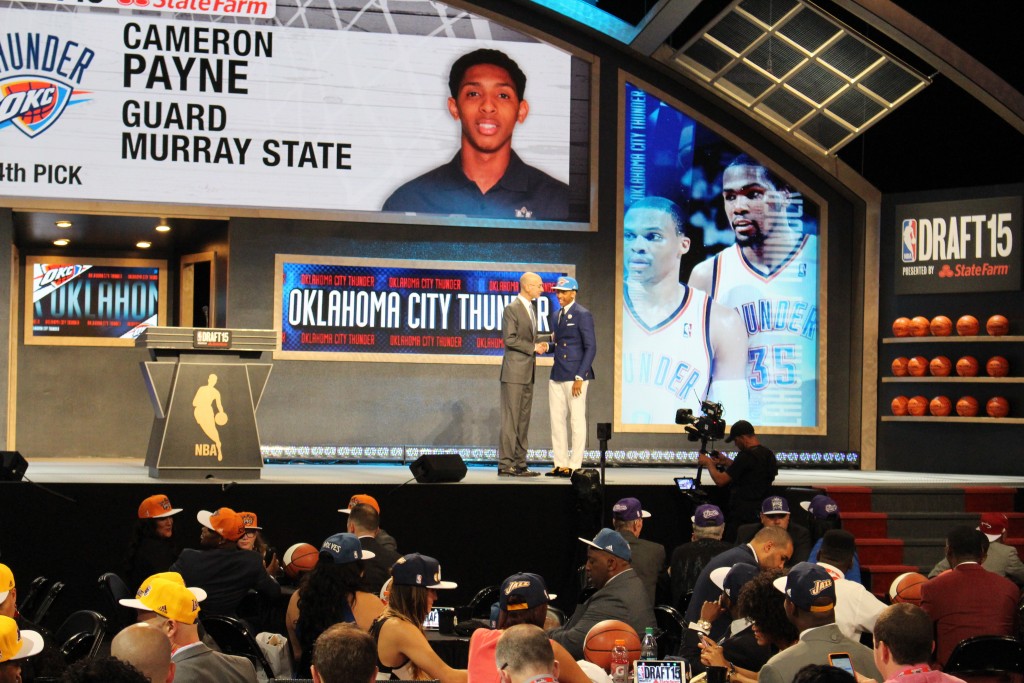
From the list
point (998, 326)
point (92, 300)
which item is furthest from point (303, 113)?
point (998, 326)

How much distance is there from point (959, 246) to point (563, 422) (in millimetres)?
5114

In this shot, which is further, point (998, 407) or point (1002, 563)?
point (998, 407)

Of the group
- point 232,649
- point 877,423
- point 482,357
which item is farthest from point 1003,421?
point 232,649

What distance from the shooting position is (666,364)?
14.4 m

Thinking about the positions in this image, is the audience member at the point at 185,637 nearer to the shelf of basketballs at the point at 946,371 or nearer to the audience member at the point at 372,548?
the audience member at the point at 372,548

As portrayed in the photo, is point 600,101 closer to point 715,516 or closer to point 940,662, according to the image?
point 715,516

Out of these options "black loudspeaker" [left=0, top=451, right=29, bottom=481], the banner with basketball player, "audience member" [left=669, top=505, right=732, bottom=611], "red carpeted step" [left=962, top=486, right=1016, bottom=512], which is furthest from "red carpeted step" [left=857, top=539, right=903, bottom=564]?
"black loudspeaker" [left=0, top=451, right=29, bottom=481]

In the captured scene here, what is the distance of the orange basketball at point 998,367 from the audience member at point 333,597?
9.05 metres

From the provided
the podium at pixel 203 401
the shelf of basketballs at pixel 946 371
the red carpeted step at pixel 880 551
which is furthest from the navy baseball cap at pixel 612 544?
the shelf of basketballs at pixel 946 371

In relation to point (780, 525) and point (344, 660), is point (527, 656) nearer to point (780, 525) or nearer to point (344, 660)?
point (344, 660)

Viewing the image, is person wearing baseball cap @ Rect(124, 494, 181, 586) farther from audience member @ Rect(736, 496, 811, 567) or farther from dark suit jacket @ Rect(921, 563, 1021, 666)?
dark suit jacket @ Rect(921, 563, 1021, 666)

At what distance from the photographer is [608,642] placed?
576 cm

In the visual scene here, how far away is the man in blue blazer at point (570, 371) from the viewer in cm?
1162

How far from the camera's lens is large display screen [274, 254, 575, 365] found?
1379 centimetres
